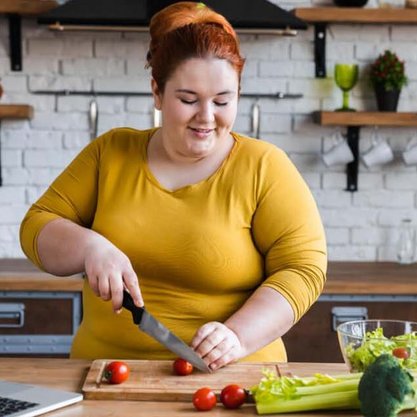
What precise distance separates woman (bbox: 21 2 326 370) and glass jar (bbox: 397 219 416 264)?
67.7 inches

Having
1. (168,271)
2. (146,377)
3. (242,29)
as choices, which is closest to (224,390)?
(146,377)

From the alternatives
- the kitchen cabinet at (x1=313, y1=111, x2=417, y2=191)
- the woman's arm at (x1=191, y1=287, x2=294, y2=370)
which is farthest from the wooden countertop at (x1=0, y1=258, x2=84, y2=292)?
the woman's arm at (x1=191, y1=287, x2=294, y2=370)

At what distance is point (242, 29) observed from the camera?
362 cm

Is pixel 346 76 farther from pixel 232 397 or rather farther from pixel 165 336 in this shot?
pixel 232 397

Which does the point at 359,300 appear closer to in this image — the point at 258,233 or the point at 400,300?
the point at 400,300

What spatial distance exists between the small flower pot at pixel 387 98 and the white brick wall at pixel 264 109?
122mm

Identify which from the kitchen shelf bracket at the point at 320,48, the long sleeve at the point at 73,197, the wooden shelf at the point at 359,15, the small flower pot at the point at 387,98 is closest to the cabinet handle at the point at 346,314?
the small flower pot at the point at 387,98

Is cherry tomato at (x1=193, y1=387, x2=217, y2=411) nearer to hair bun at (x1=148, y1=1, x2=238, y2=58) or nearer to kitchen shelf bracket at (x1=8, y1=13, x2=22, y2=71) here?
hair bun at (x1=148, y1=1, x2=238, y2=58)

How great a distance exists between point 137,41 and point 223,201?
74.8 inches

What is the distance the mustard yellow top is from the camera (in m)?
2.09

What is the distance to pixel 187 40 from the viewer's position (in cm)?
206

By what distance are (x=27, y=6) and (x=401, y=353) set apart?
250 centimetres

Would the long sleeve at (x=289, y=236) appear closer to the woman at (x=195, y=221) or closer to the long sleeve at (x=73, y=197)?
the woman at (x=195, y=221)

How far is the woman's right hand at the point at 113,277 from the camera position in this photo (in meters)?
1.83
